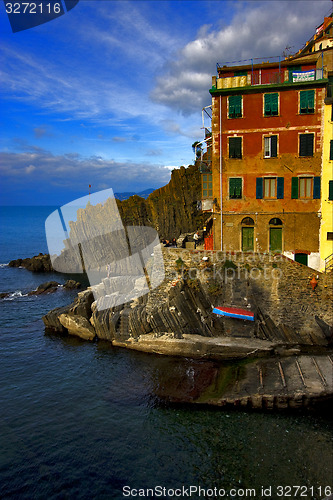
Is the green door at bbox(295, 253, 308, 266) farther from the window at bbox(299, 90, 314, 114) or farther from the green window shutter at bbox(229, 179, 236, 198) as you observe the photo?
the window at bbox(299, 90, 314, 114)

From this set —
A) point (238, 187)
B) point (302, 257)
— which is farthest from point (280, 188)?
point (302, 257)

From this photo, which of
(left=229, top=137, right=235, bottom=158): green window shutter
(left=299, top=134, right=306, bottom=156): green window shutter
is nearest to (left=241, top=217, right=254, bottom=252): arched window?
(left=229, top=137, right=235, bottom=158): green window shutter

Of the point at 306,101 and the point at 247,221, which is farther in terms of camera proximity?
the point at 247,221

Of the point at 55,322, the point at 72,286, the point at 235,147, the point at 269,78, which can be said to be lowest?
the point at 72,286

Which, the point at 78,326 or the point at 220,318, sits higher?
the point at 220,318

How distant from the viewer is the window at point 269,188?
2892 cm

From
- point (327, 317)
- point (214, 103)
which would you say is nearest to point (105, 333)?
point (327, 317)

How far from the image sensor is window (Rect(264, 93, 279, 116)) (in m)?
28.2

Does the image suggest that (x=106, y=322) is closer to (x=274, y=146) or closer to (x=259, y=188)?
Result: (x=259, y=188)

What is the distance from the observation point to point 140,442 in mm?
17375

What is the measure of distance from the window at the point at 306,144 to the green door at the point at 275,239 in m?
6.90

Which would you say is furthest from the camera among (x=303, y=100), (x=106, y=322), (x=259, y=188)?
(x=106, y=322)

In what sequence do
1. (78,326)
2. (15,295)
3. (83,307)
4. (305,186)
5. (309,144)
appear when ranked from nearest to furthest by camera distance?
1. (309,144)
2. (305,186)
3. (78,326)
4. (83,307)
5. (15,295)

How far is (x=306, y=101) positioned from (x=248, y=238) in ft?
41.8
